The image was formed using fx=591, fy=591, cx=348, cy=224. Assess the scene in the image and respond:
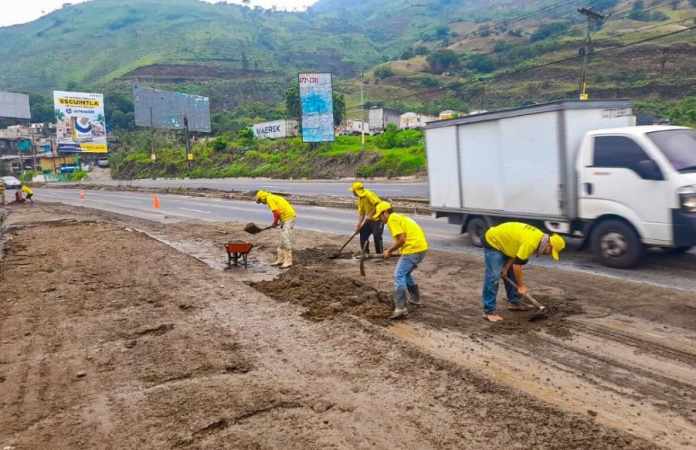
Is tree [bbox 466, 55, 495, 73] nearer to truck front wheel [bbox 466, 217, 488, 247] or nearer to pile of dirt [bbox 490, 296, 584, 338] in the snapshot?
truck front wheel [bbox 466, 217, 488, 247]

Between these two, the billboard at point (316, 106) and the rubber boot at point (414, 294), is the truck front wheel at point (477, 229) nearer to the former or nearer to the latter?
the rubber boot at point (414, 294)

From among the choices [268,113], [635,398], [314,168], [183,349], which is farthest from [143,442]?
[268,113]

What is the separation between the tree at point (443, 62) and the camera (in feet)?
366

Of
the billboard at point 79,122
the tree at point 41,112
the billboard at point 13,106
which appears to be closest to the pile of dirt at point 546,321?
the billboard at point 79,122

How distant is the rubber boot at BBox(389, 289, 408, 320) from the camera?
24.7ft

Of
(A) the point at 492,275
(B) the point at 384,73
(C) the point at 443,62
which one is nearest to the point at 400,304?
(A) the point at 492,275

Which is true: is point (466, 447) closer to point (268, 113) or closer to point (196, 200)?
point (196, 200)

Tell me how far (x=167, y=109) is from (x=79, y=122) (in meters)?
10.2

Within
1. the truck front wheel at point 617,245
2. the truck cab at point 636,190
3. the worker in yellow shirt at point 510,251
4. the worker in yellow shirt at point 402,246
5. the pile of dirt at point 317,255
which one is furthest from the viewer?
the pile of dirt at point 317,255

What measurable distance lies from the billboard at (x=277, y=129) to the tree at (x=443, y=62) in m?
51.1

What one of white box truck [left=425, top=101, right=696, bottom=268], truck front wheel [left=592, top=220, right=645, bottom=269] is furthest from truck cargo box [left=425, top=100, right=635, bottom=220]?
truck front wheel [left=592, top=220, right=645, bottom=269]

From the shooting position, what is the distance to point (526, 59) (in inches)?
3696

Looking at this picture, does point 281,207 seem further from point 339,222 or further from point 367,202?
point 339,222

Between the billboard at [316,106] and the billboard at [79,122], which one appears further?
the billboard at [79,122]
